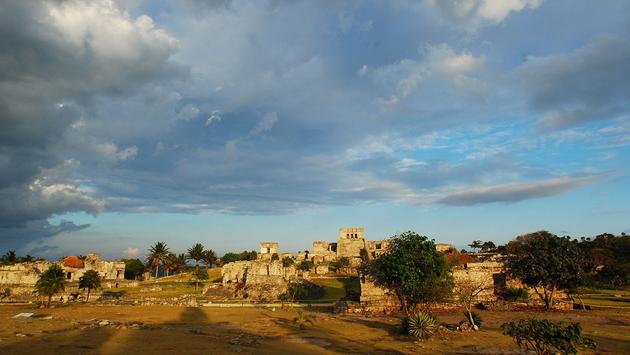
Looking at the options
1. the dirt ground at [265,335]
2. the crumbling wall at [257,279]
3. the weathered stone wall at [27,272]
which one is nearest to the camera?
the dirt ground at [265,335]

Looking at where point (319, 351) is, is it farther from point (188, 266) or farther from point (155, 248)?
point (188, 266)

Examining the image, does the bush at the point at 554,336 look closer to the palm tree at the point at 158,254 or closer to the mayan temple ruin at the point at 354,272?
the mayan temple ruin at the point at 354,272

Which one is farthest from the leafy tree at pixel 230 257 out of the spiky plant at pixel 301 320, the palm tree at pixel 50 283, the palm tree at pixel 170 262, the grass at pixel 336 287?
the spiky plant at pixel 301 320

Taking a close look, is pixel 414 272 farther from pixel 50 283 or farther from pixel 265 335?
pixel 50 283

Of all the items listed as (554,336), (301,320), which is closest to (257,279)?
(301,320)

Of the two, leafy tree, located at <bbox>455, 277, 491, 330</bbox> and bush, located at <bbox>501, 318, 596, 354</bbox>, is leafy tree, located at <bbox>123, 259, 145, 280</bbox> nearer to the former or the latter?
leafy tree, located at <bbox>455, 277, 491, 330</bbox>

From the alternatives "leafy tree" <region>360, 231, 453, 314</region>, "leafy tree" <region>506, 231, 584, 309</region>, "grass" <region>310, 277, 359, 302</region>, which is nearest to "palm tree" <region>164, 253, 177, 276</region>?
"grass" <region>310, 277, 359, 302</region>

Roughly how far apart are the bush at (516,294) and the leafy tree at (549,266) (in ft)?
3.12

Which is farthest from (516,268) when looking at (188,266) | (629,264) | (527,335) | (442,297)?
(188,266)

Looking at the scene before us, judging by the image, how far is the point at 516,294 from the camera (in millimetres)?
35969

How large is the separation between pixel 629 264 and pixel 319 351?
185 feet

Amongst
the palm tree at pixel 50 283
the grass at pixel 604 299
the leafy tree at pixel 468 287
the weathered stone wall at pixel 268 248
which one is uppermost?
the weathered stone wall at pixel 268 248

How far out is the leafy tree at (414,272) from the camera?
32219 mm

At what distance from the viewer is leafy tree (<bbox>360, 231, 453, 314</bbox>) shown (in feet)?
106
